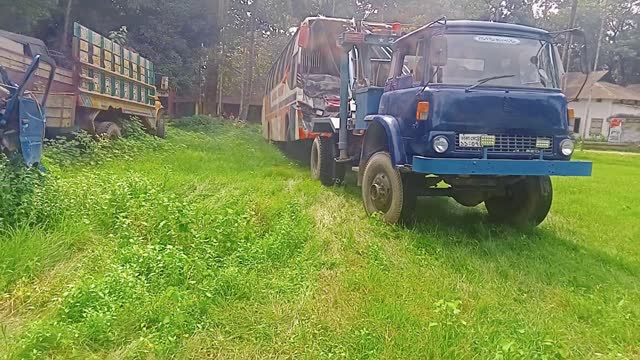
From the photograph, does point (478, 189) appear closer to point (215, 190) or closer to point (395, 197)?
point (395, 197)

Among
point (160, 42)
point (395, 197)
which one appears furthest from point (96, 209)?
point (160, 42)

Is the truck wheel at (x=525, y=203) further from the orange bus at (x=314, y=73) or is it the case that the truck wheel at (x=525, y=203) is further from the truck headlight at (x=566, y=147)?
the orange bus at (x=314, y=73)

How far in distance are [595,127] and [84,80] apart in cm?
4094

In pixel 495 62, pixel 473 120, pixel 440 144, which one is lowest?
pixel 440 144

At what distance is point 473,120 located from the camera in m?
4.75

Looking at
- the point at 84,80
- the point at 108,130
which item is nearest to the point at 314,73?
the point at 84,80

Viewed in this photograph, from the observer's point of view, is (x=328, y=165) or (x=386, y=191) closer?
(x=386, y=191)

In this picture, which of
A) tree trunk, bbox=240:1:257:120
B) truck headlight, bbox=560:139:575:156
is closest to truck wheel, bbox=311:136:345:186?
truck headlight, bbox=560:139:575:156

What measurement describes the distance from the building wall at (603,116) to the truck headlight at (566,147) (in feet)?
123

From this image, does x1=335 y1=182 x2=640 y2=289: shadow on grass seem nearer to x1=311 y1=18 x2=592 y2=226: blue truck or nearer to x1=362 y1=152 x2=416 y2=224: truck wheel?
x1=362 y1=152 x2=416 y2=224: truck wheel

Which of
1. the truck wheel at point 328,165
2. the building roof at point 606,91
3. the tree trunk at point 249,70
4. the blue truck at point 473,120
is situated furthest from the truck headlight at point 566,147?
the building roof at point 606,91

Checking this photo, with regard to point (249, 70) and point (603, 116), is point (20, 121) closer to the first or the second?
point (249, 70)

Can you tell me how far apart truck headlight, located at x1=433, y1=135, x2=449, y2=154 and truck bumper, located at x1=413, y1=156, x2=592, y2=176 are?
17 cm

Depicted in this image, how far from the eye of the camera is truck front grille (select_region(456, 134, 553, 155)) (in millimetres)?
4805
